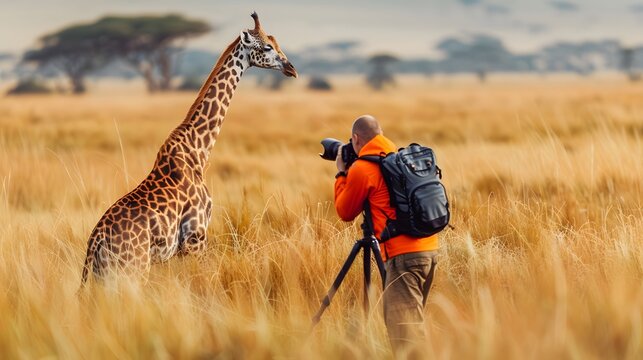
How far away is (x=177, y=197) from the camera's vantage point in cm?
447

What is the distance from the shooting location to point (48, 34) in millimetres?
58531

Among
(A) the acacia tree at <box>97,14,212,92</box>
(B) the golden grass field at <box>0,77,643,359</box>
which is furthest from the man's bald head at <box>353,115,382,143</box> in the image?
(A) the acacia tree at <box>97,14,212,92</box>

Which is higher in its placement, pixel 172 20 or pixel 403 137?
pixel 172 20

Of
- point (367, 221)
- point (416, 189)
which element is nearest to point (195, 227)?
point (367, 221)

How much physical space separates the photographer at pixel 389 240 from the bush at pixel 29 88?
58.3 m

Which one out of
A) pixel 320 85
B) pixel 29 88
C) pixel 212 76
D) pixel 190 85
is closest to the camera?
pixel 212 76

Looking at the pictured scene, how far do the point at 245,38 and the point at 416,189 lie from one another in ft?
5.02

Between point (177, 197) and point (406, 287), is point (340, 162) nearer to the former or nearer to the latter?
point (406, 287)

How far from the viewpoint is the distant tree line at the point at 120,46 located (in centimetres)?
5572

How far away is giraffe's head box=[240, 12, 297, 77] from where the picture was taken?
4910 millimetres

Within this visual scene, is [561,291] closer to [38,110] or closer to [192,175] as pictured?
[192,175]

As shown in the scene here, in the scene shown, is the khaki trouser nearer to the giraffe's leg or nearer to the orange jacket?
the orange jacket

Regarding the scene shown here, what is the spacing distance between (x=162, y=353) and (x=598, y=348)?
1.55m

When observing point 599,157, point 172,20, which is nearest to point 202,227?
point 599,157
